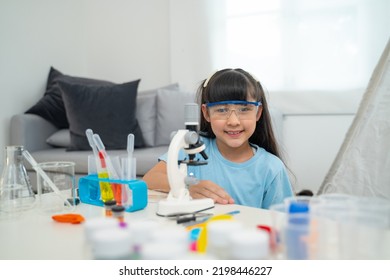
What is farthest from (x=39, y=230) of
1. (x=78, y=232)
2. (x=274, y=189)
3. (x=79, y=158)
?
(x=79, y=158)

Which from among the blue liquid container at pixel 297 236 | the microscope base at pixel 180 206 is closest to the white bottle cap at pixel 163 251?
the blue liquid container at pixel 297 236

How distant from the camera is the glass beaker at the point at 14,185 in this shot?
83 cm

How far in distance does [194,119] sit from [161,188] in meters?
0.31

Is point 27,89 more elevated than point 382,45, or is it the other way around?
point 382,45

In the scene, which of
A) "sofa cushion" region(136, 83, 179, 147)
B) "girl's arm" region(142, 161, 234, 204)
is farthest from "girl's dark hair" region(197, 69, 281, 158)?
"sofa cushion" region(136, 83, 179, 147)

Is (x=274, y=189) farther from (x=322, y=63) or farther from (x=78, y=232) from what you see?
(x=322, y=63)

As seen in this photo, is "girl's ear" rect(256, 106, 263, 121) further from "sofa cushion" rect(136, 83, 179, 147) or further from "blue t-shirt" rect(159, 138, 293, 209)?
"sofa cushion" rect(136, 83, 179, 147)

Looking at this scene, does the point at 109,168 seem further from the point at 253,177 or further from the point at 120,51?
the point at 120,51

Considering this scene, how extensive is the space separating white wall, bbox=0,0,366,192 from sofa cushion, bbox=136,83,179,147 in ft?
1.45

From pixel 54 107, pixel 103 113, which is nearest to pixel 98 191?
pixel 103 113

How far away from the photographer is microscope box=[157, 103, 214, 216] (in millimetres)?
767

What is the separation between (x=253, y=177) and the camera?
3.78 ft
